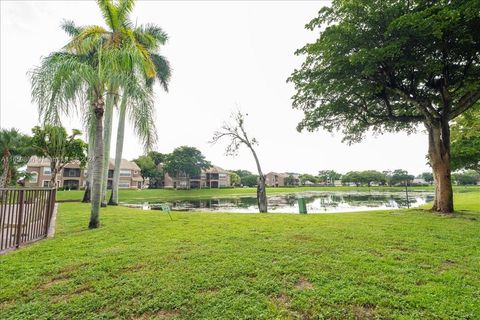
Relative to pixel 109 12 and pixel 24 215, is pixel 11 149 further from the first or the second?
pixel 24 215

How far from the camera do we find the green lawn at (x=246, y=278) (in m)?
2.63

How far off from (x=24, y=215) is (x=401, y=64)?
1173 centimetres

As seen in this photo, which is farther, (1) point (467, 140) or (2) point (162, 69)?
(2) point (162, 69)

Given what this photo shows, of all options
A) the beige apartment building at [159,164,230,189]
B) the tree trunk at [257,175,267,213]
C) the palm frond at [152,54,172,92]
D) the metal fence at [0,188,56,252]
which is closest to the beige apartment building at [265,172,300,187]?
the beige apartment building at [159,164,230,189]

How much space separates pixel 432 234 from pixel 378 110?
834 centimetres

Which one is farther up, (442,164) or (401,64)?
(401,64)

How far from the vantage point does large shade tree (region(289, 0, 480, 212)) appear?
788cm

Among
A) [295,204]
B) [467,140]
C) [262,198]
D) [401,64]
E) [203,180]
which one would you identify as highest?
[401,64]

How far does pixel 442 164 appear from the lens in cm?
1032

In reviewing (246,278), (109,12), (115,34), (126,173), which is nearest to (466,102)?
(246,278)

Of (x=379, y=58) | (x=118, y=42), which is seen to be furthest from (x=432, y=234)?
(x=118, y=42)

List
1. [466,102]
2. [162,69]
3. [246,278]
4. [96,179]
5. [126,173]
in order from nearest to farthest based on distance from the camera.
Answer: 1. [246,278]
2. [96,179]
3. [466,102]
4. [162,69]
5. [126,173]

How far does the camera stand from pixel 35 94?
6.75 metres

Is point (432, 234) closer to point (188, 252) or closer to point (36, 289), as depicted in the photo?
point (188, 252)
